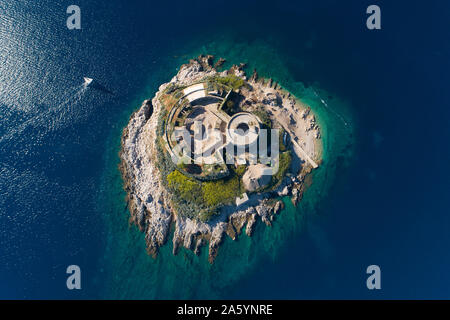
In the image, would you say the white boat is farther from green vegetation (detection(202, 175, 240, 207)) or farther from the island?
green vegetation (detection(202, 175, 240, 207))

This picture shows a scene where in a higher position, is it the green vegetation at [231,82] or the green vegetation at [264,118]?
the green vegetation at [231,82]

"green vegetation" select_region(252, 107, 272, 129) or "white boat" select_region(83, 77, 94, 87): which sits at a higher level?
"white boat" select_region(83, 77, 94, 87)

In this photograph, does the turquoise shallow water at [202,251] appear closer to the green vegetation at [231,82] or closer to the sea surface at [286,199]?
the sea surface at [286,199]

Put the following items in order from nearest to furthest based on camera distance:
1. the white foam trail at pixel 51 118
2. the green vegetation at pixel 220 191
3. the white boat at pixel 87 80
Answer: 1. the green vegetation at pixel 220 191
2. the white foam trail at pixel 51 118
3. the white boat at pixel 87 80

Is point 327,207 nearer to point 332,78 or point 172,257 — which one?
point 332,78

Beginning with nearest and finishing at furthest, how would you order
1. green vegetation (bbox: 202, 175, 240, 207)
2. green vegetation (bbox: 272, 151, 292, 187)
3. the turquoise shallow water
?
green vegetation (bbox: 202, 175, 240, 207), green vegetation (bbox: 272, 151, 292, 187), the turquoise shallow water

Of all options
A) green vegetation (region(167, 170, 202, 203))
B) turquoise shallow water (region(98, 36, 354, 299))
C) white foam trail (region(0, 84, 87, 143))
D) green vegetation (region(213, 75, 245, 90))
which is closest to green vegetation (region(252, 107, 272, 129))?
green vegetation (region(213, 75, 245, 90))

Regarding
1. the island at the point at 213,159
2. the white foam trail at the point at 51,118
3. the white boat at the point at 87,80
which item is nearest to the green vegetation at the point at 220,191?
the island at the point at 213,159
